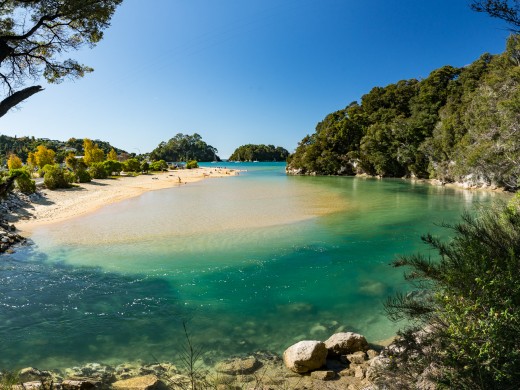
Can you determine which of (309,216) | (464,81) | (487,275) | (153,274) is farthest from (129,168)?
(487,275)

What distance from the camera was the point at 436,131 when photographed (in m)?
48.3

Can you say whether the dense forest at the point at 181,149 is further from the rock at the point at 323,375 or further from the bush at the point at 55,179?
the rock at the point at 323,375

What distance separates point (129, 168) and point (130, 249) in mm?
56300

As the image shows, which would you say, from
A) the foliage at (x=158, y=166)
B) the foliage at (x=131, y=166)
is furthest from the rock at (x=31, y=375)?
the foliage at (x=158, y=166)

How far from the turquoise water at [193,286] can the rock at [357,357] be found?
106 centimetres

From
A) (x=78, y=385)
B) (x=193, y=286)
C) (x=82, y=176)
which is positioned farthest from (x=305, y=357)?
(x=82, y=176)

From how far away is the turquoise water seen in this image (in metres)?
6.73

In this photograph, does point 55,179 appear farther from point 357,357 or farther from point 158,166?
point 158,166

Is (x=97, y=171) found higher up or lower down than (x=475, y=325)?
higher up

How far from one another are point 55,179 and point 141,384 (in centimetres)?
3433

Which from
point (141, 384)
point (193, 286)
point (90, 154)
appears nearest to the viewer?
point (141, 384)

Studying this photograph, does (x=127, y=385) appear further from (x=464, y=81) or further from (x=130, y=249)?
(x=464, y=81)

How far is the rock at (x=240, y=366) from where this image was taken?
5562 mm

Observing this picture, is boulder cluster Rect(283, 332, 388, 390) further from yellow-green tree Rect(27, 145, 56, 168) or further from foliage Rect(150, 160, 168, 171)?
foliage Rect(150, 160, 168, 171)
